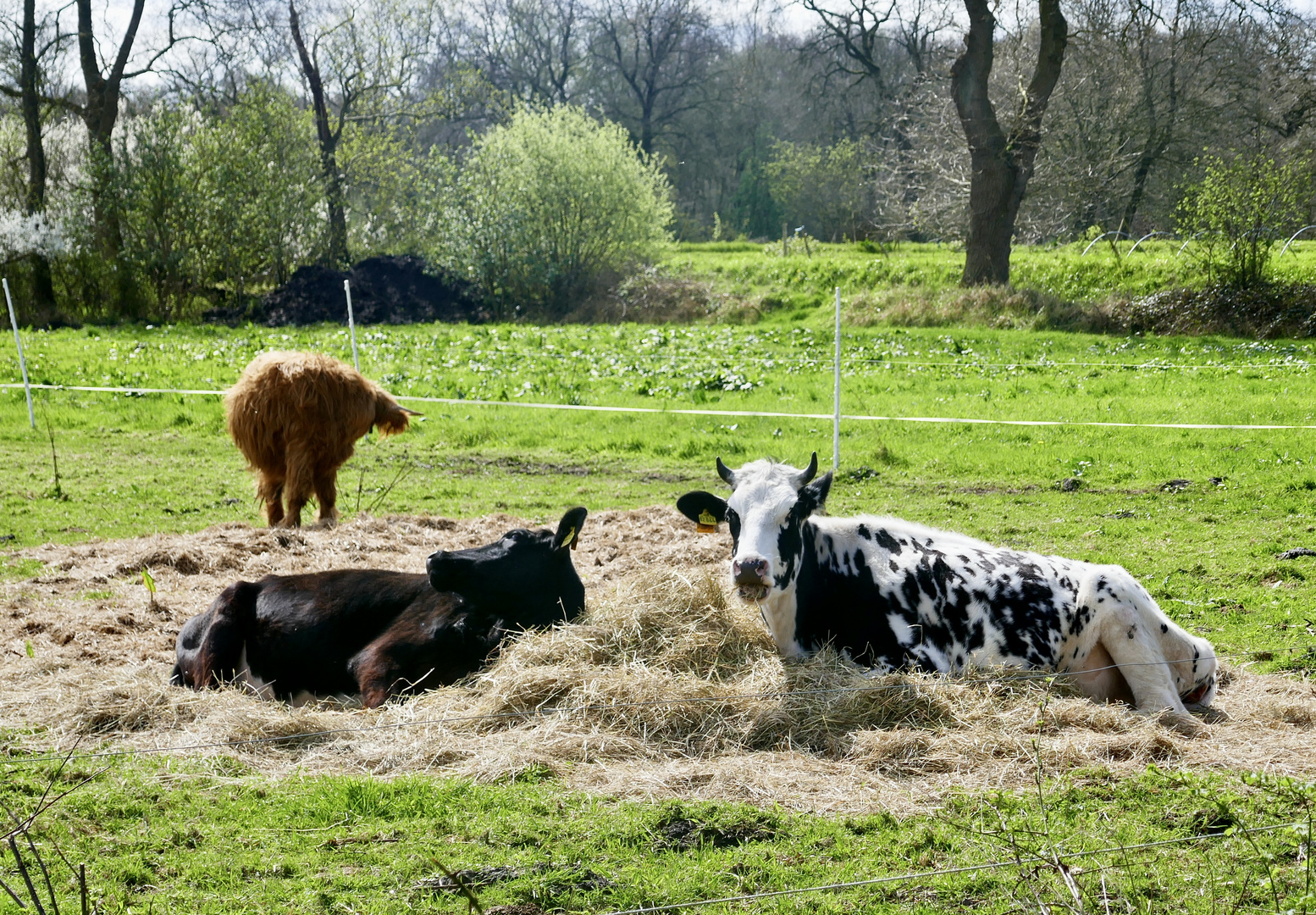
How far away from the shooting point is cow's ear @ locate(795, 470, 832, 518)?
5.59m

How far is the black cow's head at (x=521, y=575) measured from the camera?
592 cm

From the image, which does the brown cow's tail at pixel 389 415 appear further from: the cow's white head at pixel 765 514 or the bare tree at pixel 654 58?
the bare tree at pixel 654 58

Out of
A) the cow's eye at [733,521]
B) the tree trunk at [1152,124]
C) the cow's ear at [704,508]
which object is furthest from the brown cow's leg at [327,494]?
the tree trunk at [1152,124]

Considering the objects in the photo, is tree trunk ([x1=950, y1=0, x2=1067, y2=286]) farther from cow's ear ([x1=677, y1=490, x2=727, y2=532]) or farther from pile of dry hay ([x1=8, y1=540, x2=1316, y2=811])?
pile of dry hay ([x1=8, y1=540, x2=1316, y2=811])

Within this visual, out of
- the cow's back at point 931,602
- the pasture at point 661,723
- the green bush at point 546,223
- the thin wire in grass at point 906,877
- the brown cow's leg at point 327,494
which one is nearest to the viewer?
the thin wire in grass at point 906,877

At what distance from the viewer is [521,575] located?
6062 mm

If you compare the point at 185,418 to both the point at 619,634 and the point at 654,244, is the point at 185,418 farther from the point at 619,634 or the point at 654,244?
the point at 654,244

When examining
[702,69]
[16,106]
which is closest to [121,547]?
[16,106]

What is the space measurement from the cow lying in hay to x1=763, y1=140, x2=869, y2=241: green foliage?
38091 millimetres

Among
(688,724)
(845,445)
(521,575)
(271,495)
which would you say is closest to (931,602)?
(688,724)

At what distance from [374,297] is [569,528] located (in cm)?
2374

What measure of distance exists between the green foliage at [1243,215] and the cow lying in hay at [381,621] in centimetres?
1802

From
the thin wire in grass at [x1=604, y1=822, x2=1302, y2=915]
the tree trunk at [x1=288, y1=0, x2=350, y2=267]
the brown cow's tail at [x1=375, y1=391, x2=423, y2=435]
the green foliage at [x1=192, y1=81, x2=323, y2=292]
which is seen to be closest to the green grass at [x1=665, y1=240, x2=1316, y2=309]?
the tree trunk at [x1=288, y1=0, x2=350, y2=267]

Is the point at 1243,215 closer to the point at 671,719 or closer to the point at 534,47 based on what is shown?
the point at 671,719
